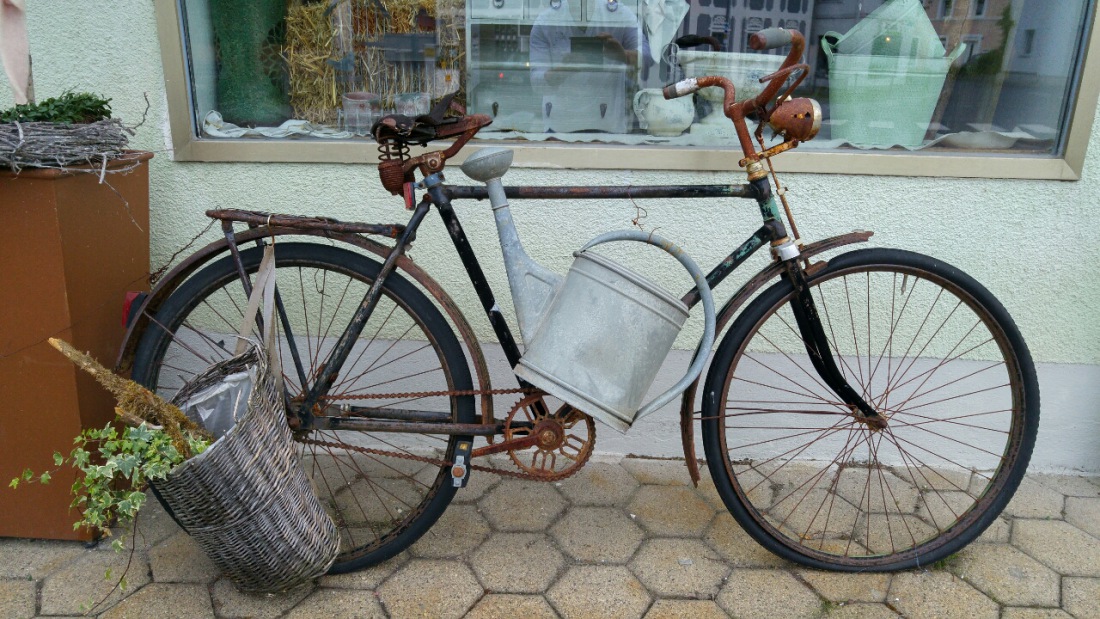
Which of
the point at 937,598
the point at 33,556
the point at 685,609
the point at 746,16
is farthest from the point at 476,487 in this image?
the point at 746,16

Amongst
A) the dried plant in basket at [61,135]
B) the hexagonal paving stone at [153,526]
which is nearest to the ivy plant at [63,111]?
the dried plant in basket at [61,135]

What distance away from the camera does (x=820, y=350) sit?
2449 millimetres

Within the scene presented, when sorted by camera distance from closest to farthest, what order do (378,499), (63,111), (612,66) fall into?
(63,111) < (378,499) < (612,66)

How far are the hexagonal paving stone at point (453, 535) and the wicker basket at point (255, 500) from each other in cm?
36

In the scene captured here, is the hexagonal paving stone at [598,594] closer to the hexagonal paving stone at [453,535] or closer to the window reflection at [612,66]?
the hexagonal paving stone at [453,535]

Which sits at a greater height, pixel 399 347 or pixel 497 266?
pixel 497 266

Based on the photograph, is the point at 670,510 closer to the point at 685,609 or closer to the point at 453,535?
the point at 685,609

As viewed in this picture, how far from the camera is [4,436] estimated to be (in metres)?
2.47

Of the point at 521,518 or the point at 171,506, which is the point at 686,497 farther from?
the point at 171,506

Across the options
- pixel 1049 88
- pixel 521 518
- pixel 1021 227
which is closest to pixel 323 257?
pixel 521 518

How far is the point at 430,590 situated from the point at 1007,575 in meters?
1.81

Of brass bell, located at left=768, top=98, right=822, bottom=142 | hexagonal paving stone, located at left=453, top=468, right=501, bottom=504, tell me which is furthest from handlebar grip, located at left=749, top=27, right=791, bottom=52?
hexagonal paving stone, located at left=453, top=468, right=501, bottom=504

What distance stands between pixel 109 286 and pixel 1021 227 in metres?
3.21

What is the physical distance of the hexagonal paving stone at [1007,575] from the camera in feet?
7.95
